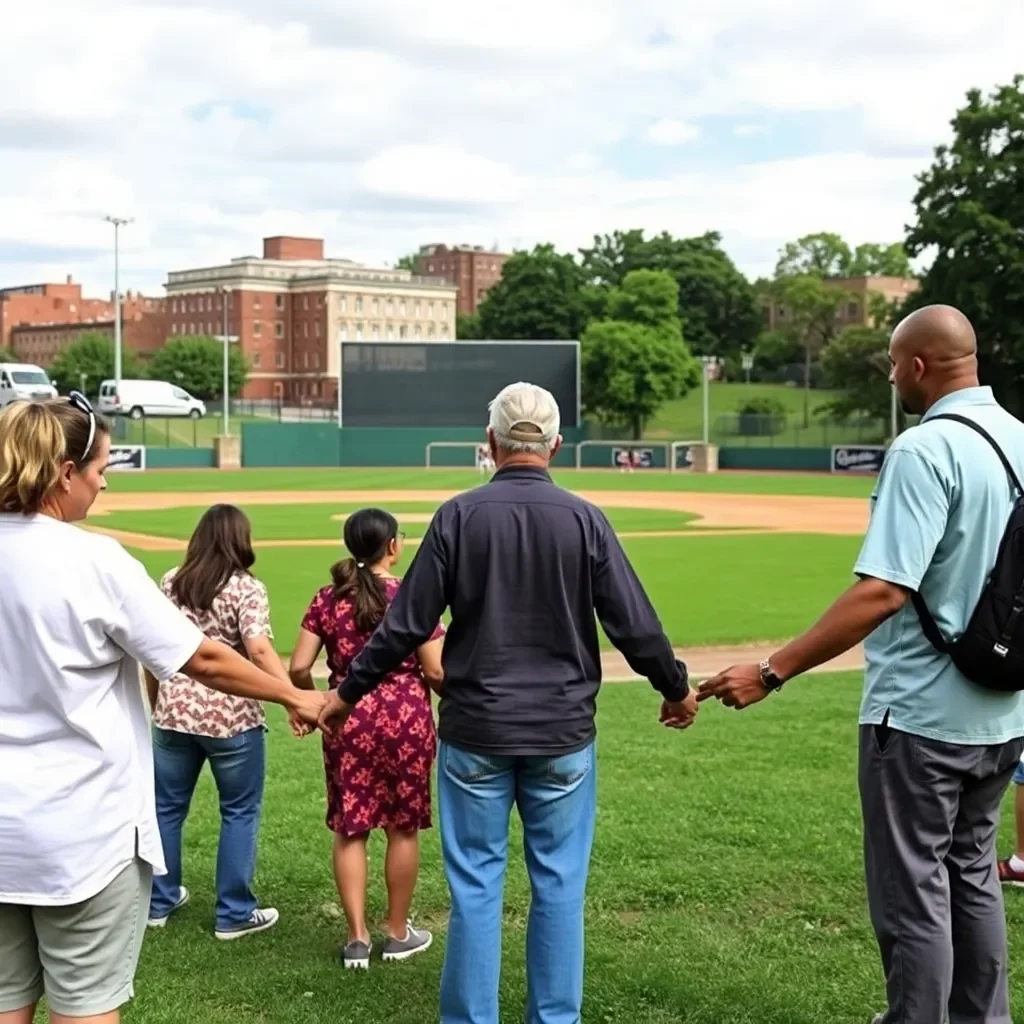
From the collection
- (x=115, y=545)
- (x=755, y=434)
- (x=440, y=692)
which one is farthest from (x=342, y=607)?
(x=755, y=434)

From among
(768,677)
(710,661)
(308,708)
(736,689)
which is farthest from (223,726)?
(710,661)

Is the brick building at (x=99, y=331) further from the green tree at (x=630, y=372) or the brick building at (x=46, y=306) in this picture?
the green tree at (x=630, y=372)

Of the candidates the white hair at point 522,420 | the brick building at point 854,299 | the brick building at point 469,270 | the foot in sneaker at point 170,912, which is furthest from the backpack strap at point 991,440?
the brick building at point 469,270

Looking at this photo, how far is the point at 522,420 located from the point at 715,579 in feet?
49.6

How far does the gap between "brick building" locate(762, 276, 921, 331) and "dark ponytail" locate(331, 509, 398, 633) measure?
111785 mm

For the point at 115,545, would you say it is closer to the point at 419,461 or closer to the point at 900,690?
the point at 900,690

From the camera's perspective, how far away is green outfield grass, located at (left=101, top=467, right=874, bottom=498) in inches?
1698

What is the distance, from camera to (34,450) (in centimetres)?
304

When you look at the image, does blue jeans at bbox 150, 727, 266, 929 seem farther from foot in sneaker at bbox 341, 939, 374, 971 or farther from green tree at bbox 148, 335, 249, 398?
green tree at bbox 148, 335, 249, 398

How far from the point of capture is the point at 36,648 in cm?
298

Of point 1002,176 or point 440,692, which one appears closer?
point 440,692

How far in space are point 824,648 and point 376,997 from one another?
6.34 feet

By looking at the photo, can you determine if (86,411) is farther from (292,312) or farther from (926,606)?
(292,312)

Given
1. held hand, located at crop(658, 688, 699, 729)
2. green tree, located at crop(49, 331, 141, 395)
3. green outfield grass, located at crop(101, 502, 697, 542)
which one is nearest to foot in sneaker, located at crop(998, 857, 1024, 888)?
held hand, located at crop(658, 688, 699, 729)
